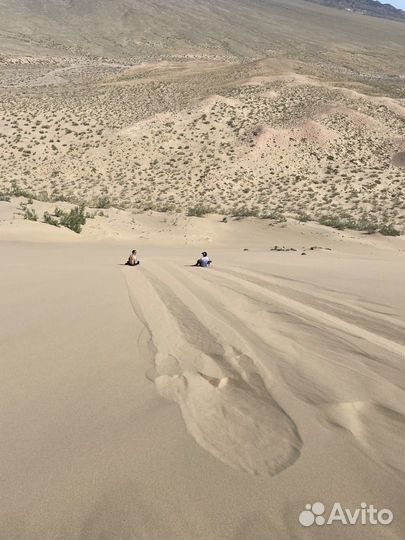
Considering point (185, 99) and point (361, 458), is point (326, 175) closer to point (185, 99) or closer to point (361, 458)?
point (185, 99)

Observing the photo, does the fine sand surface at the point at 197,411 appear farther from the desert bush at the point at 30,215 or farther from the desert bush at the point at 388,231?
the desert bush at the point at 388,231

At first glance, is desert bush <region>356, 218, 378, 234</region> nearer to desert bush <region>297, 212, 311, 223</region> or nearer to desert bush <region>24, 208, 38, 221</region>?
desert bush <region>297, 212, 311, 223</region>

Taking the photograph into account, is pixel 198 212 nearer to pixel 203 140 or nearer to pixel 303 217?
pixel 303 217

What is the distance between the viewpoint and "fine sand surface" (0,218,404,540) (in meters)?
2.48

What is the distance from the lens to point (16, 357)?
4387mm

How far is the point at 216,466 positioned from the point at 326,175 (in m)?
30.5

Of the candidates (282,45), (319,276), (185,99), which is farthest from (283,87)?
(282,45)

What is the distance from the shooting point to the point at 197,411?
11.1 feet

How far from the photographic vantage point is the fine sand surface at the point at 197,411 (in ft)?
8.14

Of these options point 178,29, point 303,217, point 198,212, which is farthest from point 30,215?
point 178,29

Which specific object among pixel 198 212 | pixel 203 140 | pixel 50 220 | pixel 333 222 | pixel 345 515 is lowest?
pixel 50 220

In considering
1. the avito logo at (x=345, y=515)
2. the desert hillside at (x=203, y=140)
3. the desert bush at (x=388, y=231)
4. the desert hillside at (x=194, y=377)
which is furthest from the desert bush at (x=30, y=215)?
the avito logo at (x=345, y=515)

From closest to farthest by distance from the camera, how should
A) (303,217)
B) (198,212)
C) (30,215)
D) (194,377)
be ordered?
1. (194,377)
2. (30,215)
3. (198,212)
4. (303,217)

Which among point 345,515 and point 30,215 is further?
point 30,215
